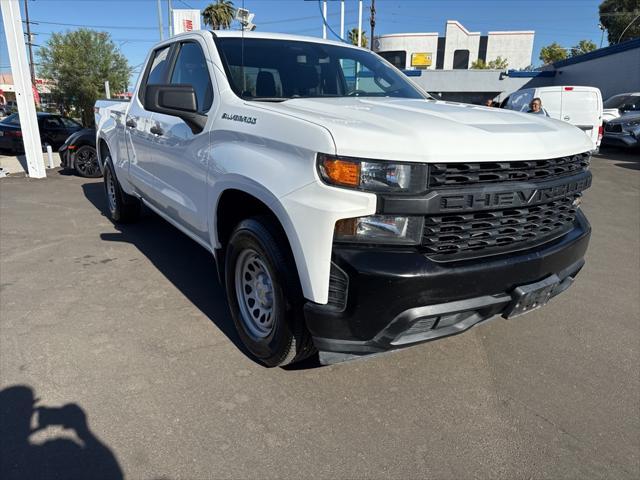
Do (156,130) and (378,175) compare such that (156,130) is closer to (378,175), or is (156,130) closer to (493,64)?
(378,175)

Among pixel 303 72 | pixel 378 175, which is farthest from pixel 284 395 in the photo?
pixel 303 72

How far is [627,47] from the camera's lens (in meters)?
21.2

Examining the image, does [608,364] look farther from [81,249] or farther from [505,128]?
[81,249]

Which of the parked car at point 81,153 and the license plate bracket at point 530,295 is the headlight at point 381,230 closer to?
the license plate bracket at point 530,295

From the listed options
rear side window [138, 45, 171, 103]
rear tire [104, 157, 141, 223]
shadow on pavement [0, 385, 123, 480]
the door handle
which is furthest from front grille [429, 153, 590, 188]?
rear tire [104, 157, 141, 223]

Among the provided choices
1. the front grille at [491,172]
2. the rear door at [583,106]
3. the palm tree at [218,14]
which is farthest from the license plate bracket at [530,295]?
the palm tree at [218,14]

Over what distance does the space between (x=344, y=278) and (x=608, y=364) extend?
2.11 m

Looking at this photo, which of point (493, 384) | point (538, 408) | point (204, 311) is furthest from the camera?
point (204, 311)

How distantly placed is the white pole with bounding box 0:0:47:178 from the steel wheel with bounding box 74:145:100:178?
34.8 inches

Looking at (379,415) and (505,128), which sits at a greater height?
(505,128)

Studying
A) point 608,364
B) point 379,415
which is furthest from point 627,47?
point 379,415

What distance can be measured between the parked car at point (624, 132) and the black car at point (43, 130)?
16616mm

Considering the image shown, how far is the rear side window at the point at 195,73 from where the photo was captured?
3131 mm

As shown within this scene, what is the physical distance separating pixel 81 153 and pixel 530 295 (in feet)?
32.6
